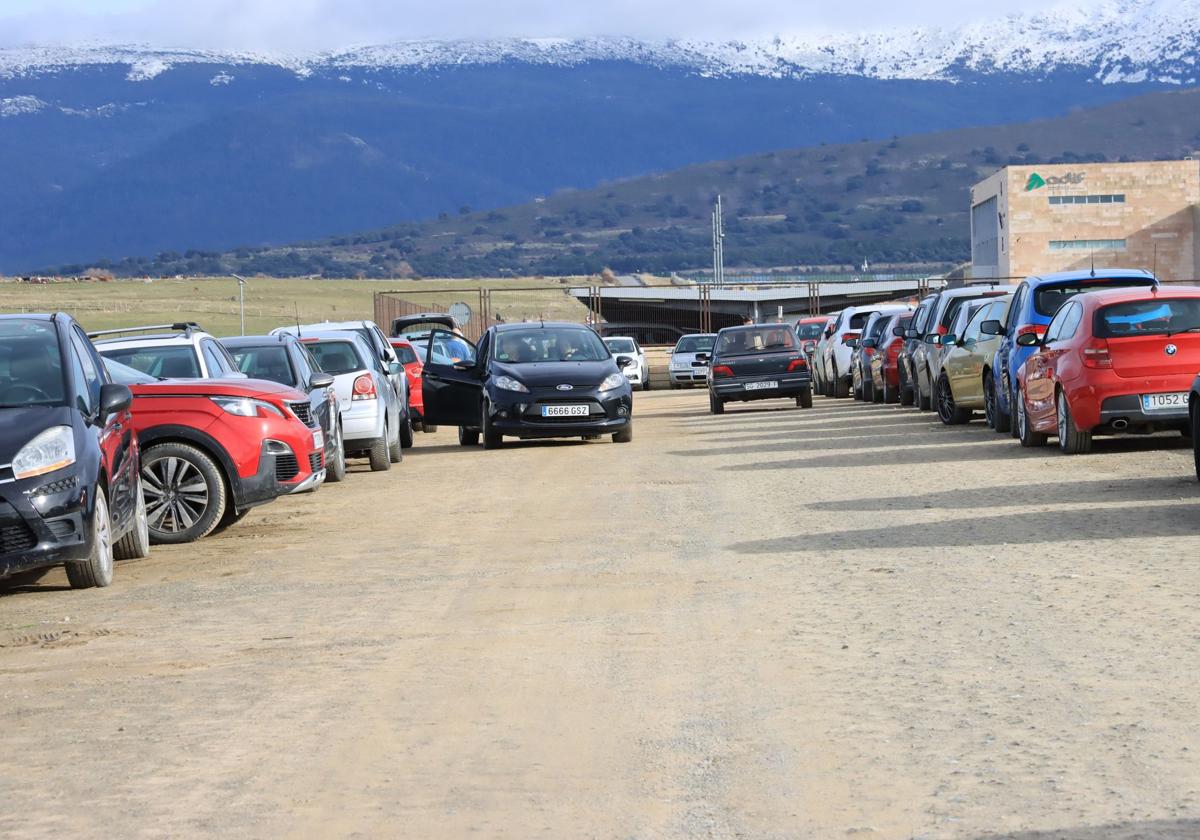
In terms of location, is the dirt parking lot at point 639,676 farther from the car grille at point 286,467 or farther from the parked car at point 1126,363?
the parked car at point 1126,363

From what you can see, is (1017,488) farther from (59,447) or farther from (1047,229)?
(1047,229)

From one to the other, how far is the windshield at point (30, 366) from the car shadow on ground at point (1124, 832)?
7.75 m

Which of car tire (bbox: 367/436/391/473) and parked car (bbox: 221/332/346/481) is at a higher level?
parked car (bbox: 221/332/346/481)

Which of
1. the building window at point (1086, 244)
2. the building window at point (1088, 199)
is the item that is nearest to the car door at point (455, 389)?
the building window at point (1086, 244)

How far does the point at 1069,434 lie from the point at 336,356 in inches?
331

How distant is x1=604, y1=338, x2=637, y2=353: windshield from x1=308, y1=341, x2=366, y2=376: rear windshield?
31.3 metres

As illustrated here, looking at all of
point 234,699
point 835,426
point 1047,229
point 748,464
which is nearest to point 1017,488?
point 748,464

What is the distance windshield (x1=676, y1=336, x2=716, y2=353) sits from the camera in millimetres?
55531

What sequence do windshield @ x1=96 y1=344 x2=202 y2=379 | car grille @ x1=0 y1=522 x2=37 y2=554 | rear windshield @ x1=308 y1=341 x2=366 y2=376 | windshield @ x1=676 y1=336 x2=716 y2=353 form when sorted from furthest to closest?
1. windshield @ x1=676 y1=336 x2=716 y2=353
2. rear windshield @ x1=308 y1=341 x2=366 y2=376
3. windshield @ x1=96 y1=344 x2=202 y2=379
4. car grille @ x1=0 y1=522 x2=37 y2=554

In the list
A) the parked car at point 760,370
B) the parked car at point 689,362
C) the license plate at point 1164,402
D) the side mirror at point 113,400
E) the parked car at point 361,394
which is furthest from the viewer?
the parked car at point 689,362

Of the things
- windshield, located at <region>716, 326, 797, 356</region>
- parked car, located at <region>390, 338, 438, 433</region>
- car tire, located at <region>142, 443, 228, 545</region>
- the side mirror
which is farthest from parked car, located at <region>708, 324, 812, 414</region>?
the side mirror

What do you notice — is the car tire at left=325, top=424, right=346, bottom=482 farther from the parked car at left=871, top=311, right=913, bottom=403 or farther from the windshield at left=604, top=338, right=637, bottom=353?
the windshield at left=604, top=338, right=637, bottom=353

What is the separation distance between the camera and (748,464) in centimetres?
2042

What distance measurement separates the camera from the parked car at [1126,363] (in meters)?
17.7
